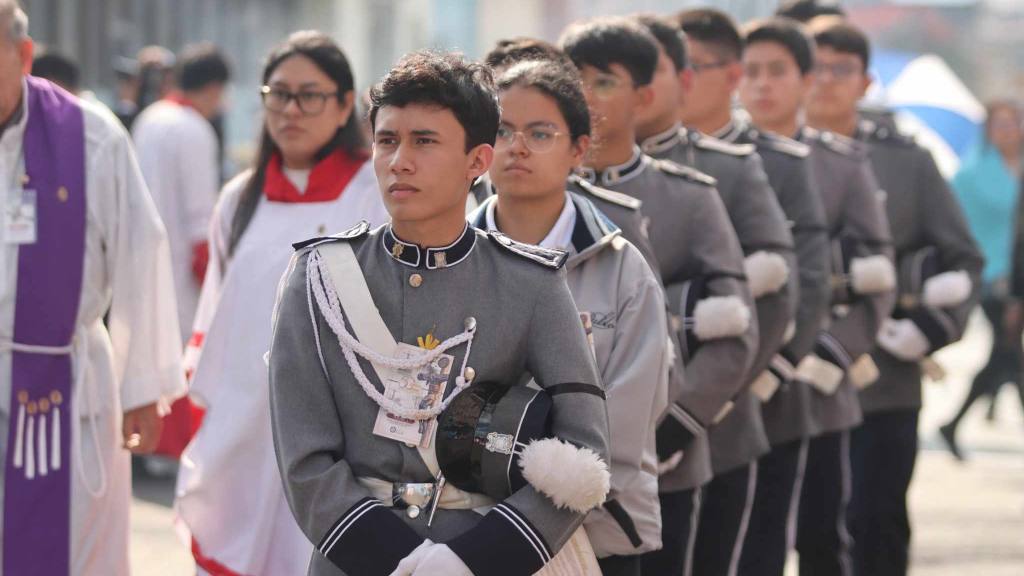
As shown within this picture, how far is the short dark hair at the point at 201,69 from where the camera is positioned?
11.1 metres

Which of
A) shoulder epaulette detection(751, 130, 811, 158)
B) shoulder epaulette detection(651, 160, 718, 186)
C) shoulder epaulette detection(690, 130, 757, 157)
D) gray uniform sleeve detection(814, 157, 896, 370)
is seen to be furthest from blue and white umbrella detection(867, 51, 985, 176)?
shoulder epaulette detection(651, 160, 718, 186)

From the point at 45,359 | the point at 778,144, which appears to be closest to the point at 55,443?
the point at 45,359

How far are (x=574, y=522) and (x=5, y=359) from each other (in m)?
2.32

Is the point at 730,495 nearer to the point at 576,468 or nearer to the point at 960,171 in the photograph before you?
the point at 576,468

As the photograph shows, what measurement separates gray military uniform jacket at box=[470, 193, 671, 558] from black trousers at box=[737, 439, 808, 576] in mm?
2051

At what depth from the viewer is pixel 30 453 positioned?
18.4ft

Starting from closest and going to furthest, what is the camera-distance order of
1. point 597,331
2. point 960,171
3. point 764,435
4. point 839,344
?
point 597,331 → point 764,435 → point 839,344 → point 960,171

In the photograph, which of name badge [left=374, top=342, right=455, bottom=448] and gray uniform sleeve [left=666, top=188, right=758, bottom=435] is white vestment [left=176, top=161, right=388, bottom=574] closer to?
gray uniform sleeve [left=666, top=188, right=758, bottom=435]

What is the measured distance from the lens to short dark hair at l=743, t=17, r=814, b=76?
7.41 m

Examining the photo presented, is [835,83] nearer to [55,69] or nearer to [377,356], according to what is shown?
[55,69]

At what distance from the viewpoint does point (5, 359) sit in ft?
18.3

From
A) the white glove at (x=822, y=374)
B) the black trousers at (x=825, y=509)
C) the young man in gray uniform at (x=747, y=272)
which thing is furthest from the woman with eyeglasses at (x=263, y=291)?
the black trousers at (x=825, y=509)

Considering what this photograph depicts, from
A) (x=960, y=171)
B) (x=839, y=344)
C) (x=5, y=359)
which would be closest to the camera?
(x=5, y=359)

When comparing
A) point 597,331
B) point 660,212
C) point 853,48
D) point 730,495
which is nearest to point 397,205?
point 597,331
